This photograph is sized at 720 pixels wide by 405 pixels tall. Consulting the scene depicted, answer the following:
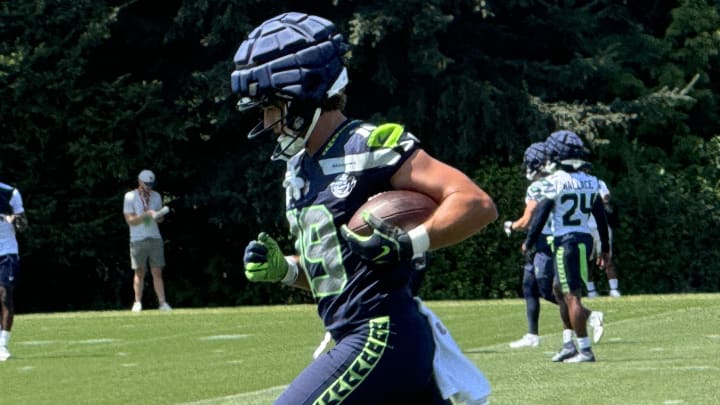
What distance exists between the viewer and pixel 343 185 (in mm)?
5105

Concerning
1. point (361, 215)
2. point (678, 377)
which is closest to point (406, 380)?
point (361, 215)

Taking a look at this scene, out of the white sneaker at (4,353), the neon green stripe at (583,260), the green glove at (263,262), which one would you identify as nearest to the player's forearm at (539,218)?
the neon green stripe at (583,260)

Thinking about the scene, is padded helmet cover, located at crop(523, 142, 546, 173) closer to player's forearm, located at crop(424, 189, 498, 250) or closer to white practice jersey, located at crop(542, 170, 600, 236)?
white practice jersey, located at crop(542, 170, 600, 236)

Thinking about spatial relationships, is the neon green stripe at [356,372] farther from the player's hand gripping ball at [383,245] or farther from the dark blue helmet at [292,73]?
the dark blue helmet at [292,73]

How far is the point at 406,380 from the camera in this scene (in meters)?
4.91

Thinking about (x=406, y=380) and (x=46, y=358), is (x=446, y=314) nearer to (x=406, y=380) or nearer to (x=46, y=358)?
(x=46, y=358)

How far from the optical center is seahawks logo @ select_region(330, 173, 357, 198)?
510 cm

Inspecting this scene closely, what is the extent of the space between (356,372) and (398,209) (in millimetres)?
552

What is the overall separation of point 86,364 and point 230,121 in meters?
12.4

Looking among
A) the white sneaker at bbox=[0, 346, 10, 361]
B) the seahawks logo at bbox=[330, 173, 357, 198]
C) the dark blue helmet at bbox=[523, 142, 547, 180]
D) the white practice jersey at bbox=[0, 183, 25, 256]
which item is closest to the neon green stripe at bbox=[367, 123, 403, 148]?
the seahawks logo at bbox=[330, 173, 357, 198]

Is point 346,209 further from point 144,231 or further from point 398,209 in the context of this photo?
Result: point 144,231

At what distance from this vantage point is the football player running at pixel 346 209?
4906mm

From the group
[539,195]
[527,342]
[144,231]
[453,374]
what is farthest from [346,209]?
[144,231]

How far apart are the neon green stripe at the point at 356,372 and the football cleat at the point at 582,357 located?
7918mm
